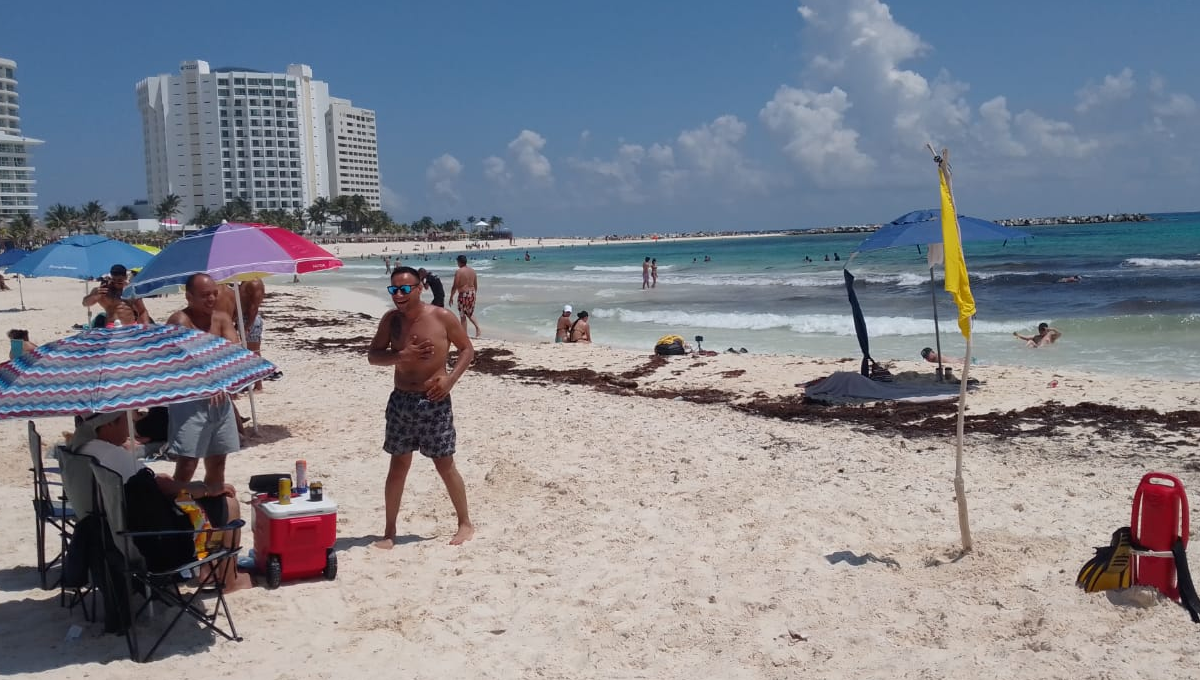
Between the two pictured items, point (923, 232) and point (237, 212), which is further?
point (237, 212)

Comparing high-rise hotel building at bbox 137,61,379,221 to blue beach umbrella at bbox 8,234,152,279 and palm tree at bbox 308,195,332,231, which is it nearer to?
palm tree at bbox 308,195,332,231

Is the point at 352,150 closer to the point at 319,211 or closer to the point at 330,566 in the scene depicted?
the point at 319,211

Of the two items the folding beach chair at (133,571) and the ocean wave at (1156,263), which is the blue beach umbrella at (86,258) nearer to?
the folding beach chair at (133,571)

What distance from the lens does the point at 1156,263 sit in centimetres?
3578

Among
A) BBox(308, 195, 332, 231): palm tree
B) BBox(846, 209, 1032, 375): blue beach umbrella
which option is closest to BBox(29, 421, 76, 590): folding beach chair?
BBox(846, 209, 1032, 375): blue beach umbrella

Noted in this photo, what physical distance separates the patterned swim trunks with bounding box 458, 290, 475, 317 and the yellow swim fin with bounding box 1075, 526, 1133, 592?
12.2m

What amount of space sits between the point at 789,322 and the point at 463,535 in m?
14.9

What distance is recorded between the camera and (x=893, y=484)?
588 cm

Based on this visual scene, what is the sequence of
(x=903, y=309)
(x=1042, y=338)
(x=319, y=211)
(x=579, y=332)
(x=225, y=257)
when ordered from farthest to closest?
1. (x=319, y=211)
2. (x=903, y=309)
3. (x=579, y=332)
4. (x=1042, y=338)
5. (x=225, y=257)

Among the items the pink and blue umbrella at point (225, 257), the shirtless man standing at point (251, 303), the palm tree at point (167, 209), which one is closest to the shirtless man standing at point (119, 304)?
the shirtless man standing at point (251, 303)

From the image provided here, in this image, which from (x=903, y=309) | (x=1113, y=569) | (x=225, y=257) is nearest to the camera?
(x=1113, y=569)

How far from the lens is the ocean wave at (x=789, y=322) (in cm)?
1717

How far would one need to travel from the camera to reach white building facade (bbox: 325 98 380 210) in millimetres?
144750

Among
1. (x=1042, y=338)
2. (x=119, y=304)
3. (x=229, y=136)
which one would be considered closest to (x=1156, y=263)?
(x=1042, y=338)
